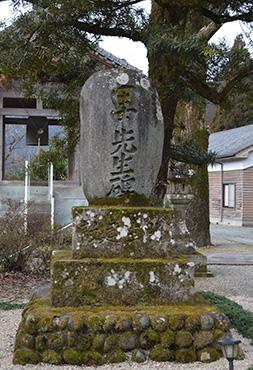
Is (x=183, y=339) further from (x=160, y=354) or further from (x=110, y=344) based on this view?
(x=110, y=344)

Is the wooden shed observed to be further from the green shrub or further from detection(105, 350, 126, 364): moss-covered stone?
detection(105, 350, 126, 364): moss-covered stone

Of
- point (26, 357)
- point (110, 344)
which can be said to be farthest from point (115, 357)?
point (26, 357)

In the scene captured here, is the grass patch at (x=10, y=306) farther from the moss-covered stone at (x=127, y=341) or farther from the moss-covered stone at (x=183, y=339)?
the moss-covered stone at (x=183, y=339)

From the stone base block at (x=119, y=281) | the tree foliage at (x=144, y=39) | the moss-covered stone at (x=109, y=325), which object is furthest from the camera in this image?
the tree foliage at (x=144, y=39)

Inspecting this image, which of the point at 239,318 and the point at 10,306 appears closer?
the point at 239,318

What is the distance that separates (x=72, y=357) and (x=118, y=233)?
1158 mm

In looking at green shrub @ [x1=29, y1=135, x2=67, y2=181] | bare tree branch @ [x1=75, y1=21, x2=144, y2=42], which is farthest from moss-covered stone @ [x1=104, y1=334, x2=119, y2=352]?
green shrub @ [x1=29, y1=135, x2=67, y2=181]

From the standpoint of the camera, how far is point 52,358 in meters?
4.34

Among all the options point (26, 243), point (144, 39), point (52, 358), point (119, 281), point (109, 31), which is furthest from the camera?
point (26, 243)

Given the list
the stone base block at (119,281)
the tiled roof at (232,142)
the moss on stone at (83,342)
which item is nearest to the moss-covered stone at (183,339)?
the stone base block at (119,281)

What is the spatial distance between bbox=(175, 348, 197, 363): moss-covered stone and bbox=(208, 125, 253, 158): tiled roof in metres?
22.9

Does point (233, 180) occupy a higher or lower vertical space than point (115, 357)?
higher

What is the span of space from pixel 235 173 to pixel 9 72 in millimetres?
22030

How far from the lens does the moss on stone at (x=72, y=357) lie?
14.2ft
